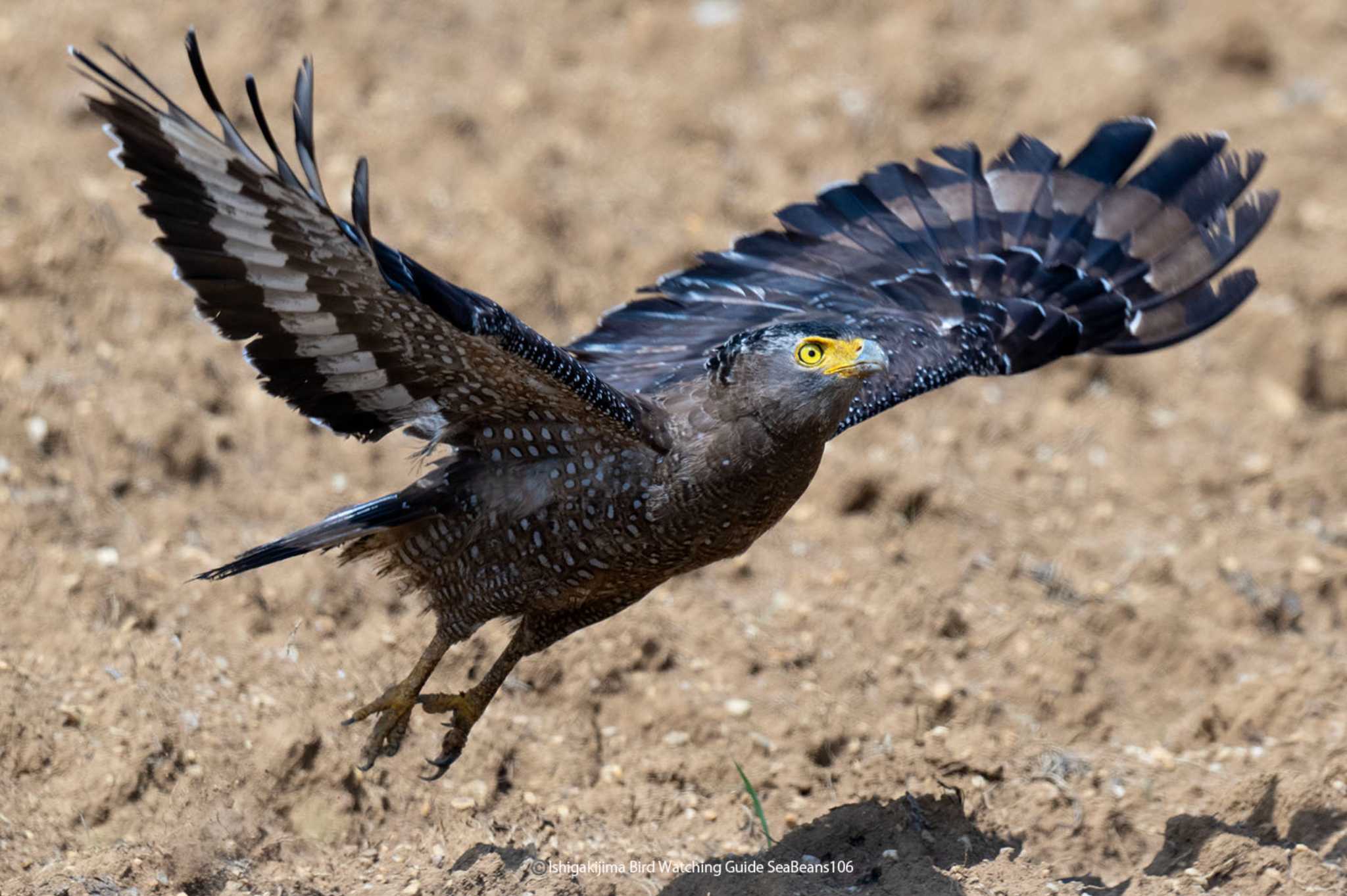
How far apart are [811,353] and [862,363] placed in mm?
180

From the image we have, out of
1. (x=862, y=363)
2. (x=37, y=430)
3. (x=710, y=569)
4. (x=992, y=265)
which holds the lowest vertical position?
(x=710, y=569)

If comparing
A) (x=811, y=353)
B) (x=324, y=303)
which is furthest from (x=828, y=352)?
(x=324, y=303)

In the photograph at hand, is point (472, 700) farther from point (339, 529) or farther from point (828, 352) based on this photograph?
point (828, 352)

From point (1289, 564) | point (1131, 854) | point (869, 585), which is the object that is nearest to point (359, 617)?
point (869, 585)

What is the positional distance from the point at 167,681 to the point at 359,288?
7.44ft

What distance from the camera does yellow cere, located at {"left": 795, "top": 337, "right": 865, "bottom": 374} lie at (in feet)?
16.5

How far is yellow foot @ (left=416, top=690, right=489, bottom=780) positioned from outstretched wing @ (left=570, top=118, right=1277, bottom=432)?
4.77ft

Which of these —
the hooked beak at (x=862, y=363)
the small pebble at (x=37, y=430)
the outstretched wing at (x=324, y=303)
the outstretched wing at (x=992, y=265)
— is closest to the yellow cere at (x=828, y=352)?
the hooked beak at (x=862, y=363)

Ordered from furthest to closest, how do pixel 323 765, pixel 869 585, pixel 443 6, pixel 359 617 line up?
pixel 443 6 → pixel 869 585 → pixel 359 617 → pixel 323 765

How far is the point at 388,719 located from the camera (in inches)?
228

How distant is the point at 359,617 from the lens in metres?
6.86

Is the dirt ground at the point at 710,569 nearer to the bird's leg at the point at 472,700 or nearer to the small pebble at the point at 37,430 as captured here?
the small pebble at the point at 37,430

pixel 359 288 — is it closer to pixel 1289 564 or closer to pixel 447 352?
pixel 447 352

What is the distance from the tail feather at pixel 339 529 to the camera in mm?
5262
